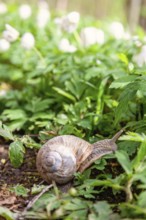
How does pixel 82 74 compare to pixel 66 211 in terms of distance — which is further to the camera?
pixel 82 74

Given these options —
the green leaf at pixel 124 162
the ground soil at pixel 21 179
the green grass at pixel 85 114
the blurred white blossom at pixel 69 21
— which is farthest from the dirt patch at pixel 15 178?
the blurred white blossom at pixel 69 21

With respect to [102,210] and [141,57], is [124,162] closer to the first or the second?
[102,210]

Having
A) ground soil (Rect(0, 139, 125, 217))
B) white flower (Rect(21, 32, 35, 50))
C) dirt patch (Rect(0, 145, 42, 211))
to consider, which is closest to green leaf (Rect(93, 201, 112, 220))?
ground soil (Rect(0, 139, 125, 217))

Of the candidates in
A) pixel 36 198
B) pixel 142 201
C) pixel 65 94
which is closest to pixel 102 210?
pixel 142 201

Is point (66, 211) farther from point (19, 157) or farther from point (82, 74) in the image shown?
point (82, 74)

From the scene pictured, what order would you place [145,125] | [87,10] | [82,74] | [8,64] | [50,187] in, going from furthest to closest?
1. [87,10]
2. [8,64]
3. [82,74]
4. [145,125]
5. [50,187]

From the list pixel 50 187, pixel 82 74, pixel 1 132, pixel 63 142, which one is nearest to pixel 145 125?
pixel 63 142

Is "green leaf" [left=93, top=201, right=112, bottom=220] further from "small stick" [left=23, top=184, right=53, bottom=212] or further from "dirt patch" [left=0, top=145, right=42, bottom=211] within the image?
"dirt patch" [left=0, top=145, right=42, bottom=211]
